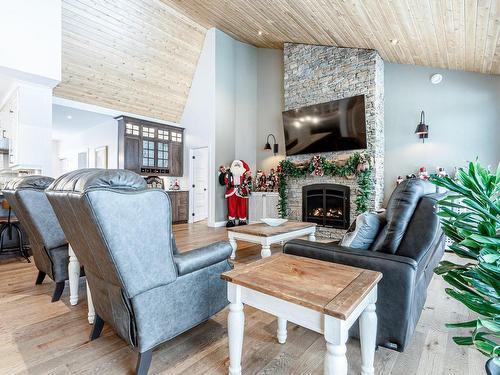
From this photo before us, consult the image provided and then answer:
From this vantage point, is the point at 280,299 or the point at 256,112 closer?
the point at 280,299

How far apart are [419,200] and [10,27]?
506 centimetres

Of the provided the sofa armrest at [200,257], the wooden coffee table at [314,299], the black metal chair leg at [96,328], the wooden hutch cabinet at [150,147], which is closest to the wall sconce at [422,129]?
the wooden coffee table at [314,299]

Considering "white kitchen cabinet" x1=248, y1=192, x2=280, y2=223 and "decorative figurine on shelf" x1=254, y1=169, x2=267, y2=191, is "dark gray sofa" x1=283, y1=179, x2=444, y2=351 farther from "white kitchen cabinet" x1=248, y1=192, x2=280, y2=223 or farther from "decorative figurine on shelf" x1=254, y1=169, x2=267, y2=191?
"decorative figurine on shelf" x1=254, y1=169, x2=267, y2=191

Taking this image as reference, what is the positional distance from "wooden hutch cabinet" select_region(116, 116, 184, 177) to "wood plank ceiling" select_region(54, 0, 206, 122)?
1.48 feet

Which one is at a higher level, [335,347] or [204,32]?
[204,32]

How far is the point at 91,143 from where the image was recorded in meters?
8.15

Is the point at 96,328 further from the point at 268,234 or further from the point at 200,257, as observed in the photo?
the point at 268,234

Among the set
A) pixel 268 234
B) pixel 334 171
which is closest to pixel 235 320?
pixel 268 234

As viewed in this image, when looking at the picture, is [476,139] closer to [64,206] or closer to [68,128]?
[64,206]

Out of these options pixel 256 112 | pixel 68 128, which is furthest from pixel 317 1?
pixel 68 128

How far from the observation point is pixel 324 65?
5391 mm

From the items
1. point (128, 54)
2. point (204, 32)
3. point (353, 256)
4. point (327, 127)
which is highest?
point (204, 32)

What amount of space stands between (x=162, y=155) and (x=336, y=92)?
4712mm

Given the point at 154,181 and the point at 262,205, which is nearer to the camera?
the point at 262,205
